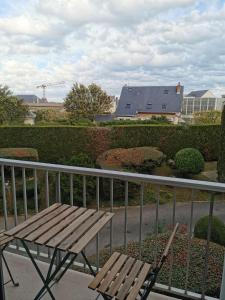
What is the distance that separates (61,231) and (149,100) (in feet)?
104

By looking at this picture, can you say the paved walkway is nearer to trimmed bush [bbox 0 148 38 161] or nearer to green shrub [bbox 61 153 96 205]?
green shrub [bbox 61 153 96 205]

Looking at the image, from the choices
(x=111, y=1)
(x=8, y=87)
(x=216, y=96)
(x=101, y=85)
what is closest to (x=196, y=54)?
(x=101, y=85)

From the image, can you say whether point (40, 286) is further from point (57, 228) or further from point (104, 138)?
point (104, 138)

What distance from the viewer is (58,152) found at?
13.7 metres

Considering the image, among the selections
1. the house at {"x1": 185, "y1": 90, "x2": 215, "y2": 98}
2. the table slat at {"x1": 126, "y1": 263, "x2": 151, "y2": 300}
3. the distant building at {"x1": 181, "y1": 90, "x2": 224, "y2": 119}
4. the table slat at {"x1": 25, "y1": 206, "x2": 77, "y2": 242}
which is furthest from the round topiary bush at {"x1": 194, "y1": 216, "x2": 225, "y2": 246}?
the house at {"x1": 185, "y1": 90, "x2": 215, "y2": 98}

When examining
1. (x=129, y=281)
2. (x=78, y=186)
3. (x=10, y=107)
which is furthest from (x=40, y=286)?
(x=10, y=107)

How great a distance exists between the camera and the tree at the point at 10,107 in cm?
2069

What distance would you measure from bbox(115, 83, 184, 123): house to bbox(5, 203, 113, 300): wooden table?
29.0m

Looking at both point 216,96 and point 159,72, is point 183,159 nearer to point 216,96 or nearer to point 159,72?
point 159,72

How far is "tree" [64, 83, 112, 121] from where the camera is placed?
27219 millimetres

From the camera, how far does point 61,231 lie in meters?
1.54

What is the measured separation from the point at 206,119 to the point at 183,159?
9.99m

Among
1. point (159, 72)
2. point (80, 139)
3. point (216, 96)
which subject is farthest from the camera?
point (216, 96)

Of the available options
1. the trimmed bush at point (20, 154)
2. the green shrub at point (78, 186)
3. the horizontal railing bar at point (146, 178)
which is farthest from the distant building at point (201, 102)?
the horizontal railing bar at point (146, 178)
